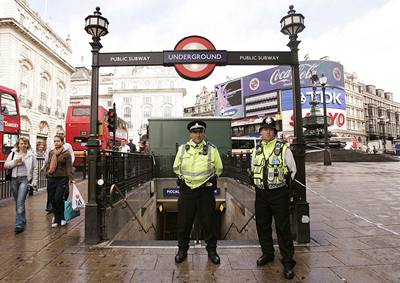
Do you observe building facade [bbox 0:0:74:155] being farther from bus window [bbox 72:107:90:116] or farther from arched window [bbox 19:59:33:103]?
bus window [bbox 72:107:90:116]

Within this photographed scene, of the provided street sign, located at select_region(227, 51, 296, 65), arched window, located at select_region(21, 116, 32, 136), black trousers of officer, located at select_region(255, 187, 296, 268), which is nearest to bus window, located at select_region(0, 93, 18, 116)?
street sign, located at select_region(227, 51, 296, 65)

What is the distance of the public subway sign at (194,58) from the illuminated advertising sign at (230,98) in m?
56.5

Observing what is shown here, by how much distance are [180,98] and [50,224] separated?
245 ft

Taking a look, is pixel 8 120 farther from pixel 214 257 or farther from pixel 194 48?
pixel 214 257

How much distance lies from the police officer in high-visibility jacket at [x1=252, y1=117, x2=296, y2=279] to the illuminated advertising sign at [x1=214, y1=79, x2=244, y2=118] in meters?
57.9

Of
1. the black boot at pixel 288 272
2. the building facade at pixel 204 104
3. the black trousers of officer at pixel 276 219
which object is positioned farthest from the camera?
the building facade at pixel 204 104

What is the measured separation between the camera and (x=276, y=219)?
3771 mm

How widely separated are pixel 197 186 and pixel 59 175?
336 centimetres

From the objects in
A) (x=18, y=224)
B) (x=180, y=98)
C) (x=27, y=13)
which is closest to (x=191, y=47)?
(x=18, y=224)

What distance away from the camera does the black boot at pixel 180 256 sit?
3.87m

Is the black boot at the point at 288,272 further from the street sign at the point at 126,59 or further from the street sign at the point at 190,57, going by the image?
the street sign at the point at 126,59

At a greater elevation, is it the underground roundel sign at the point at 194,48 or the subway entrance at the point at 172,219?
the underground roundel sign at the point at 194,48

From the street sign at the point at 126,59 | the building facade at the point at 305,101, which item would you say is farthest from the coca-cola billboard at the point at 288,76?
the street sign at the point at 126,59

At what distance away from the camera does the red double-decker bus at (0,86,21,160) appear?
13.0 meters
